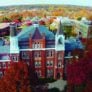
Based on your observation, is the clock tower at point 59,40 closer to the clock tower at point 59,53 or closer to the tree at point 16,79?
the clock tower at point 59,53

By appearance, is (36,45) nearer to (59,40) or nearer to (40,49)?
(40,49)

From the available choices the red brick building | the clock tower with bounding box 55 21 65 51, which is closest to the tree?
the red brick building

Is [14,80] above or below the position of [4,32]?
below

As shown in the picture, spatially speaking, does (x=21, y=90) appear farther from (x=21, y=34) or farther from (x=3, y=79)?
(x=21, y=34)

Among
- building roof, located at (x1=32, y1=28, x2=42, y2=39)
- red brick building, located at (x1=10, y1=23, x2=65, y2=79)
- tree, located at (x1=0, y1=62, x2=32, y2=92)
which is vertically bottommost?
tree, located at (x1=0, y1=62, x2=32, y2=92)

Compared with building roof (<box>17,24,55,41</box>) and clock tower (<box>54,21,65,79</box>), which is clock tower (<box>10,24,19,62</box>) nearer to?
building roof (<box>17,24,55,41</box>)

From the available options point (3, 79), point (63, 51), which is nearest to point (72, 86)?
point (63, 51)
